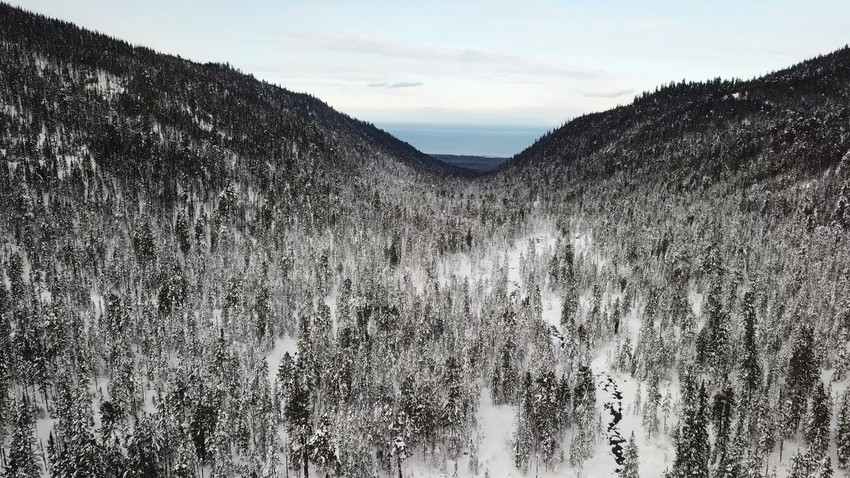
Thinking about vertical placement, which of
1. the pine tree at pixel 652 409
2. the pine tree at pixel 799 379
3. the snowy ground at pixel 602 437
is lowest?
the snowy ground at pixel 602 437

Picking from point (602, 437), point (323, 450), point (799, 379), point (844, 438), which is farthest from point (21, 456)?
point (799, 379)

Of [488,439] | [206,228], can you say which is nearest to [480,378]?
[488,439]

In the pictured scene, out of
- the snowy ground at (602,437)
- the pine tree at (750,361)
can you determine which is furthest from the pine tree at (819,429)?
the pine tree at (750,361)

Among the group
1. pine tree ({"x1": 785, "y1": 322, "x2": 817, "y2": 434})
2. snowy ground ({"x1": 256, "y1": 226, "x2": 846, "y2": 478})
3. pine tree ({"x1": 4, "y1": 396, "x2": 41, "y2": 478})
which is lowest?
snowy ground ({"x1": 256, "y1": 226, "x2": 846, "y2": 478})

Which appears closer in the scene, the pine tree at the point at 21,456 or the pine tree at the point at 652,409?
the pine tree at the point at 21,456

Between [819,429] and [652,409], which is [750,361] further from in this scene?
[652,409]

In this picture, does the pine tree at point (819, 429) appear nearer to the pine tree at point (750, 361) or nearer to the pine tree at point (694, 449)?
the pine tree at point (750, 361)

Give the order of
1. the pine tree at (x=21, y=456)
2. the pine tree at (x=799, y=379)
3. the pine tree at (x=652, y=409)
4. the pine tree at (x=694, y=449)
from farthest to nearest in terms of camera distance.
Answer: the pine tree at (x=652, y=409), the pine tree at (x=799, y=379), the pine tree at (x=694, y=449), the pine tree at (x=21, y=456)

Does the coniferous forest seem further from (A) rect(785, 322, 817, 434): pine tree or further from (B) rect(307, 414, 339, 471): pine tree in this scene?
(A) rect(785, 322, 817, 434): pine tree

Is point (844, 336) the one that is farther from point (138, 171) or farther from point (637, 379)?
point (138, 171)

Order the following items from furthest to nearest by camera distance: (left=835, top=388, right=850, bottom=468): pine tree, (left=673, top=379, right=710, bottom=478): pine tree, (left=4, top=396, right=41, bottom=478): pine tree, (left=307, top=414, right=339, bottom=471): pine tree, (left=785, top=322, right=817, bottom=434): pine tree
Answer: (left=785, top=322, right=817, bottom=434): pine tree < (left=835, top=388, right=850, bottom=468): pine tree < (left=307, top=414, right=339, bottom=471): pine tree < (left=673, top=379, right=710, bottom=478): pine tree < (left=4, top=396, right=41, bottom=478): pine tree

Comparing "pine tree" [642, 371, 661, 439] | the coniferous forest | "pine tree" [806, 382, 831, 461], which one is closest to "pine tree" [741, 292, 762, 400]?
the coniferous forest

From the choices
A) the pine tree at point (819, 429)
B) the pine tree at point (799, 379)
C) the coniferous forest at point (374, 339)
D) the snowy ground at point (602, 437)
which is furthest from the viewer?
the snowy ground at point (602, 437)
